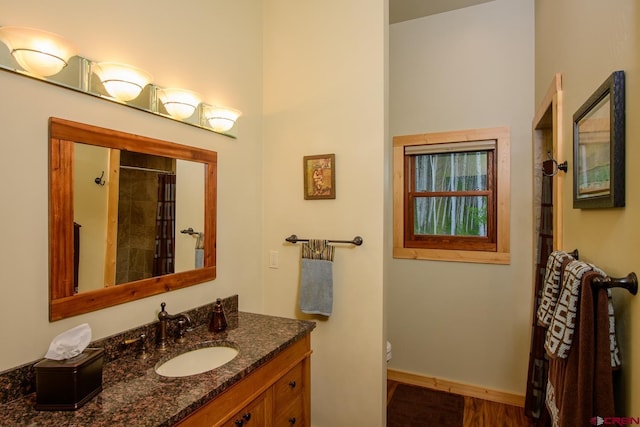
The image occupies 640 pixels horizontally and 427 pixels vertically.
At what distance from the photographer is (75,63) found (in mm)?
1230

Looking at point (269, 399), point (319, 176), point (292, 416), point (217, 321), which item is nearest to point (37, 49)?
point (217, 321)

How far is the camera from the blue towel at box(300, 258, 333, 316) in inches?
79.6

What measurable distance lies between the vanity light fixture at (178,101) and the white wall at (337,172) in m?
0.71

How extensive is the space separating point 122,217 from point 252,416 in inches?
38.2

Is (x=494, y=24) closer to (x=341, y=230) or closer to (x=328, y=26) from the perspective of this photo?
(x=328, y=26)

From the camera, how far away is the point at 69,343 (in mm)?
1084

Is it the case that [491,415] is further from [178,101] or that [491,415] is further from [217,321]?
[178,101]

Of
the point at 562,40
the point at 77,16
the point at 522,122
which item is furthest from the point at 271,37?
the point at 522,122

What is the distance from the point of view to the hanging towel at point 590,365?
3.18ft

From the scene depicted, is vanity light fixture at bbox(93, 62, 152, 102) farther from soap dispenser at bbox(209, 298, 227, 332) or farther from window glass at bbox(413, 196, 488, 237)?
window glass at bbox(413, 196, 488, 237)

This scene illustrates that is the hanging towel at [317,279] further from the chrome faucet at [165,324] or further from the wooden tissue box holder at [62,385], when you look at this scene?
the wooden tissue box holder at [62,385]

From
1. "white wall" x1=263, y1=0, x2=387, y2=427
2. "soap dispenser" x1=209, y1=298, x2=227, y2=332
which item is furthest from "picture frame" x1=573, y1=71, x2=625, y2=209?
"soap dispenser" x1=209, y1=298, x2=227, y2=332

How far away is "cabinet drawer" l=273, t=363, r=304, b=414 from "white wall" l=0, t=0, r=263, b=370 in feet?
1.96

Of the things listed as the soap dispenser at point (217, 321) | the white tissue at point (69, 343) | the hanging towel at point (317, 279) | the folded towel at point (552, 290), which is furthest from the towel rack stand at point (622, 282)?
the white tissue at point (69, 343)
